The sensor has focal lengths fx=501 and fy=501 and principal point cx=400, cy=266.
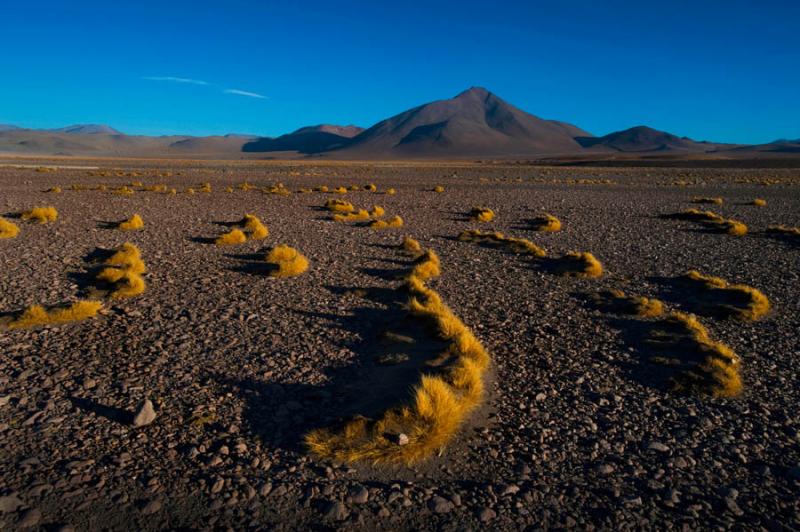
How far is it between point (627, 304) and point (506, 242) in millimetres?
6914

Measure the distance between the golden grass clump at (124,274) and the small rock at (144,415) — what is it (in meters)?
4.60

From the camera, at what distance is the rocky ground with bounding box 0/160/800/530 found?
3936 mm

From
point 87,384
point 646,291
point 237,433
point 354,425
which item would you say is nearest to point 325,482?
point 354,425

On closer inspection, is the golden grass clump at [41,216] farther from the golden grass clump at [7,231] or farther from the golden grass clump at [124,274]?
the golden grass clump at [124,274]

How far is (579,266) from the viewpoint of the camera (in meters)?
12.3

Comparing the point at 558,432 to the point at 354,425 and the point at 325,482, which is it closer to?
the point at 354,425

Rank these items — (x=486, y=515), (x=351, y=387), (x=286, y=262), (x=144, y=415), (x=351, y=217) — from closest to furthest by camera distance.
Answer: (x=486, y=515) → (x=144, y=415) → (x=351, y=387) → (x=286, y=262) → (x=351, y=217)

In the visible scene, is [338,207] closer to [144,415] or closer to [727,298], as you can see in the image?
[727,298]

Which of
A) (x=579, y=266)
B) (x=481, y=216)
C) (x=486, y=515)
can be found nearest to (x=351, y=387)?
(x=486, y=515)

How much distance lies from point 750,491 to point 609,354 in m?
2.96

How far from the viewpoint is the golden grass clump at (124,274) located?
360 inches

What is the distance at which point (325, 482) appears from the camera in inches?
164

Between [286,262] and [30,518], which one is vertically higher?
[286,262]

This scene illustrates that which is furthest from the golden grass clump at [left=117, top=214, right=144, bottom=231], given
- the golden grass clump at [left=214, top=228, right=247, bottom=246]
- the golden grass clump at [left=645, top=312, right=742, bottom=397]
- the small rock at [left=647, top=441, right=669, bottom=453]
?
the small rock at [left=647, top=441, right=669, bottom=453]
